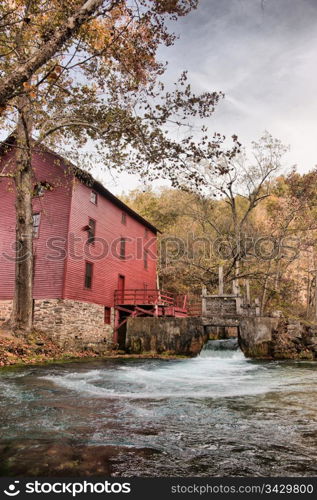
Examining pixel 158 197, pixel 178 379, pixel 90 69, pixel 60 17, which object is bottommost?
pixel 178 379

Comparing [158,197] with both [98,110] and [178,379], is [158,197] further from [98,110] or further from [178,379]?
[178,379]

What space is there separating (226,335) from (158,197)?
21957 mm

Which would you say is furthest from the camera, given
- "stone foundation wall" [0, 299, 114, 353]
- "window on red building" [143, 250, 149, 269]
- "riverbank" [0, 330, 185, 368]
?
"window on red building" [143, 250, 149, 269]

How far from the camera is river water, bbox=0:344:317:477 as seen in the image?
9.50 ft

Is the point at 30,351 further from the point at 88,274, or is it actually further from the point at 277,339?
the point at 277,339

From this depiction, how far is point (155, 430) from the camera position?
4.02 m

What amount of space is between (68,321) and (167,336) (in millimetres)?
5073

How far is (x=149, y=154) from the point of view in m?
10.3

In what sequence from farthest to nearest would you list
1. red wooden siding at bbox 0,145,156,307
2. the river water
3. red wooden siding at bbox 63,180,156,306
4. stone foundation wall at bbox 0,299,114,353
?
red wooden siding at bbox 63,180,156,306 < red wooden siding at bbox 0,145,156,307 < stone foundation wall at bbox 0,299,114,353 < the river water

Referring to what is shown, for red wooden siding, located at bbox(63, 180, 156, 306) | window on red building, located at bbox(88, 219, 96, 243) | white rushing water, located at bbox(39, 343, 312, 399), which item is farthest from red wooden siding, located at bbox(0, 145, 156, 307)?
white rushing water, located at bbox(39, 343, 312, 399)

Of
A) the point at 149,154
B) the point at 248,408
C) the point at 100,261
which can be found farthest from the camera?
the point at 100,261

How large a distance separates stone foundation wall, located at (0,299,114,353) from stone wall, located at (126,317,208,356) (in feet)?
7.33

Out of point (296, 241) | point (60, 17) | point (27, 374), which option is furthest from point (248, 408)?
point (296, 241)

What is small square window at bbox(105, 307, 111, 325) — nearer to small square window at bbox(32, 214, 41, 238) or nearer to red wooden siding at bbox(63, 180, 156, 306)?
red wooden siding at bbox(63, 180, 156, 306)
